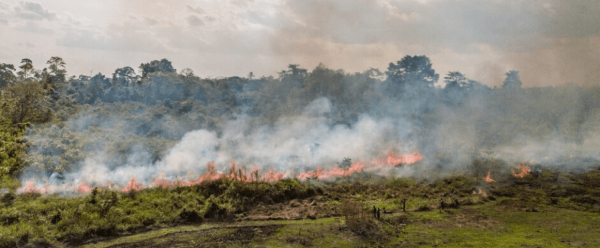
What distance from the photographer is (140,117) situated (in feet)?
156

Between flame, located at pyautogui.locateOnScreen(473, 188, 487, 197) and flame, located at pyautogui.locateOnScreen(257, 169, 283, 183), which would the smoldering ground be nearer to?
flame, located at pyautogui.locateOnScreen(257, 169, 283, 183)

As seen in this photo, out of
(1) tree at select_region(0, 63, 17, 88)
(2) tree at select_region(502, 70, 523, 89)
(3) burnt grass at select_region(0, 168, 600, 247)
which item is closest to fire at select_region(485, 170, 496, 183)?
(3) burnt grass at select_region(0, 168, 600, 247)

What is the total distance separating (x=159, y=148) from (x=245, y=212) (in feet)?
48.0

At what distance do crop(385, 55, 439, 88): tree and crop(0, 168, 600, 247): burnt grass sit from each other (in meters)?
40.5

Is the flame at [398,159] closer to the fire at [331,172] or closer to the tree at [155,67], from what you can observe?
the fire at [331,172]

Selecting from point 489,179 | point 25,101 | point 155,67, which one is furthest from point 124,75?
point 489,179

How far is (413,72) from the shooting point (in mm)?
68125

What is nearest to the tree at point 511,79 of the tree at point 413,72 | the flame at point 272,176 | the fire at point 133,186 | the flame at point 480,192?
the tree at point 413,72

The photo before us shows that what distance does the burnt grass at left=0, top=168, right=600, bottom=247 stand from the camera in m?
16.6

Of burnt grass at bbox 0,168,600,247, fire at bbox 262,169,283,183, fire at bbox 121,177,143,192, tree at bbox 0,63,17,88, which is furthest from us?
tree at bbox 0,63,17,88

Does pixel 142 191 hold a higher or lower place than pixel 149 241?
higher

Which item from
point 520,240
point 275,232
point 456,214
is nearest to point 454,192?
point 456,214

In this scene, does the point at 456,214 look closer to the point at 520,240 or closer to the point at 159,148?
the point at 520,240

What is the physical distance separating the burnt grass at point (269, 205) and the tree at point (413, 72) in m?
40.5
